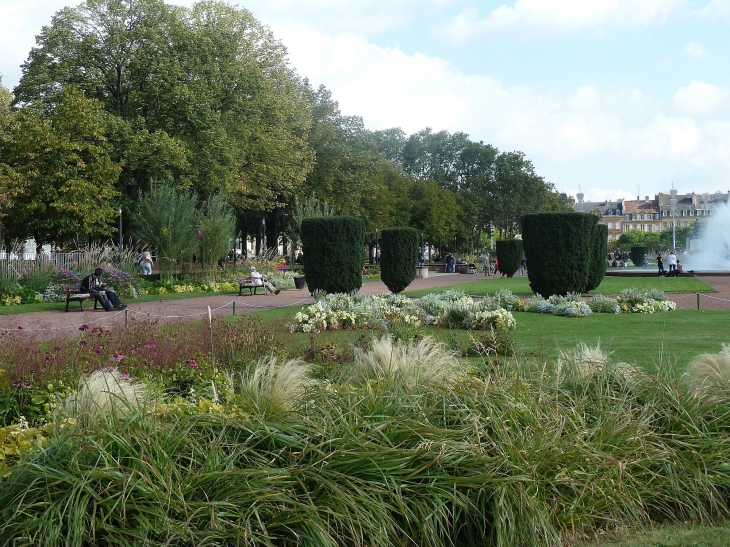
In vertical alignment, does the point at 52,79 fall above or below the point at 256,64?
below

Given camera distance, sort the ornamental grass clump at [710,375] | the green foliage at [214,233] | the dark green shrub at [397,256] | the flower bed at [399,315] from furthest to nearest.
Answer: the green foliage at [214,233] → the dark green shrub at [397,256] → the flower bed at [399,315] → the ornamental grass clump at [710,375]

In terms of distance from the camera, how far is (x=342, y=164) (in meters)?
44.6

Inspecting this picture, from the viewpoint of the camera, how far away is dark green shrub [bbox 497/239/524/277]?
4097 cm

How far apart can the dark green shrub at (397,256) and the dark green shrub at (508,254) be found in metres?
19.2

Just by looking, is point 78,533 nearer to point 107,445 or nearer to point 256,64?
point 107,445

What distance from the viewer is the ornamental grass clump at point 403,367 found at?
5.29m

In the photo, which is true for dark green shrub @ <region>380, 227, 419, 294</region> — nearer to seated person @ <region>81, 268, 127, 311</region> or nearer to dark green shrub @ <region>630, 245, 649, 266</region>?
seated person @ <region>81, 268, 127, 311</region>

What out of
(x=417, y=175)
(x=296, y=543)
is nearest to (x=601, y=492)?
(x=296, y=543)

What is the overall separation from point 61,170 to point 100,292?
9771 mm

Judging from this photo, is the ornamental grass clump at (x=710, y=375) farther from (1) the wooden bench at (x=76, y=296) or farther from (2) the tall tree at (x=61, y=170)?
(2) the tall tree at (x=61, y=170)

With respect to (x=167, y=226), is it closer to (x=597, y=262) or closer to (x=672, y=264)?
(x=597, y=262)

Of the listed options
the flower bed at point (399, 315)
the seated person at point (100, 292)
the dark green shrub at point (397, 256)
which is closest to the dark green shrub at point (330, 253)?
the dark green shrub at point (397, 256)

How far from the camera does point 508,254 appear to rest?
1618 inches

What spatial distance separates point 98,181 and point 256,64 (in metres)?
12.8
